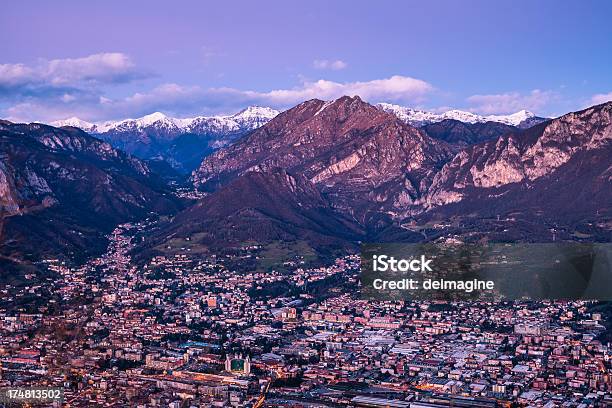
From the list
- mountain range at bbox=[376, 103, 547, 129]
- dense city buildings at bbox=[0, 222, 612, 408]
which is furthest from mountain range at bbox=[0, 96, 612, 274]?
mountain range at bbox=[376, 103, 547, 129]

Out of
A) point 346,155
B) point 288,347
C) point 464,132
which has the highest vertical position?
point 464,132

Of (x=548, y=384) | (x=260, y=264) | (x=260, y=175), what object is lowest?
(x=548, y=384)

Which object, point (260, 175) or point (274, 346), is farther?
point (260, 175)

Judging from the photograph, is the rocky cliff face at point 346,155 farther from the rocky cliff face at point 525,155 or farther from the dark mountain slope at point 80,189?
the dark mountain slope at point 80,189

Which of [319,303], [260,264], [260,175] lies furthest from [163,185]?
[319,303]

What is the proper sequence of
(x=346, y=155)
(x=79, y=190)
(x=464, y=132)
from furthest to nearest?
(x=464, y=132), (x=346, y=155), (x=79, y=190)

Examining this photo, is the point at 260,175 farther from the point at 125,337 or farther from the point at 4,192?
the point at 4,192

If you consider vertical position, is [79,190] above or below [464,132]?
below

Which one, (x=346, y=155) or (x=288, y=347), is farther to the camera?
(x=346, y=155)

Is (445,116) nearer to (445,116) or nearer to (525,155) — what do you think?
(445,116)

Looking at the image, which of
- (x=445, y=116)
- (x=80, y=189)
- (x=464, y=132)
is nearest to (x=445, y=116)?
(x=445, y=116)

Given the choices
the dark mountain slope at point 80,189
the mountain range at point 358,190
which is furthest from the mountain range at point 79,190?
the mountain range at point 358,190
